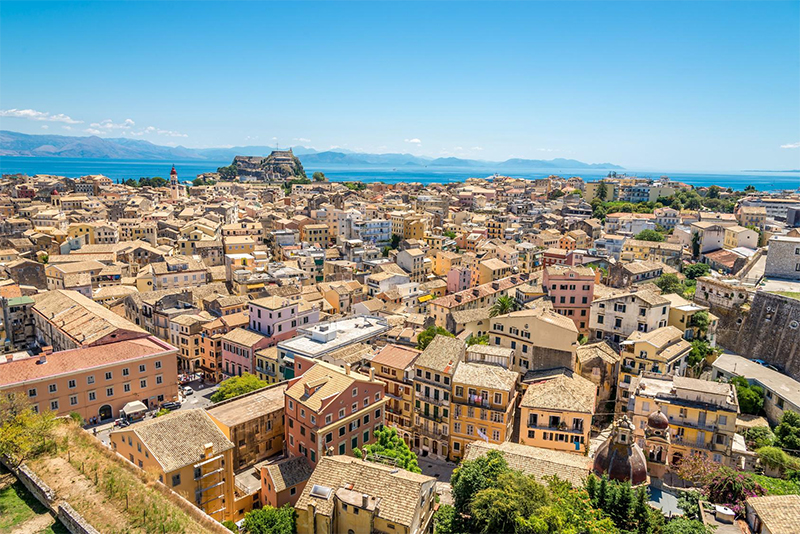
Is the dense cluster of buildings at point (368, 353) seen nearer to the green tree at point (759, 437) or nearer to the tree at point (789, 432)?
the green tree at point (759, 437)

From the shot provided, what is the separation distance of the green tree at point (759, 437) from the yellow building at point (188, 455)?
30.8 metres

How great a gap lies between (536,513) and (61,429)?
21073 mm

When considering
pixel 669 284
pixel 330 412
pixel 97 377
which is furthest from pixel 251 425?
pixel 669 284

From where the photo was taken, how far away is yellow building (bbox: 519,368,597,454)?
31.5 meters

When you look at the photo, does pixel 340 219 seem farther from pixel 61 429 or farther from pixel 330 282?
pixel 61 429

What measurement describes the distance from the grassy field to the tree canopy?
1381 cm

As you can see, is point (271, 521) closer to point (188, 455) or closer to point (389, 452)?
point (188, 455)

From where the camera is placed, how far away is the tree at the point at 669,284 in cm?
5508

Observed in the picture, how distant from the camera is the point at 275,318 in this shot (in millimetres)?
45281

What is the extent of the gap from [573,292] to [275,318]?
89.2 feet

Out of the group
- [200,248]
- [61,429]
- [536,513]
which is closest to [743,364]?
[536,513]

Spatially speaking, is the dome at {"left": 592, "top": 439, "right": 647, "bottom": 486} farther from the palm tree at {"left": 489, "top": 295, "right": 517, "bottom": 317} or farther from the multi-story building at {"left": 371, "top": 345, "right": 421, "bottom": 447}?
the palm tree at {"left": 489, "top": 295, "right": 517, "bottom": 317}

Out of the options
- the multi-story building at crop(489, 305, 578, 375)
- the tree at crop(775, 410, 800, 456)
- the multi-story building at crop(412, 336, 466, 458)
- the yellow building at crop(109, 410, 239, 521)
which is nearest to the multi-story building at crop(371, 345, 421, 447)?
the multi-story building at crop(412, 336, 466, 458)

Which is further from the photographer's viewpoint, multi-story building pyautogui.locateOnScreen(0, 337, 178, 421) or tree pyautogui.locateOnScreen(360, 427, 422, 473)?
multi-story building pyautogui.locateOnScreen(0, 337, 178, 421)
